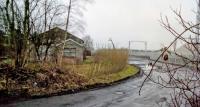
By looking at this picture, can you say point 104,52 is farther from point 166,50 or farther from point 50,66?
point 166,50

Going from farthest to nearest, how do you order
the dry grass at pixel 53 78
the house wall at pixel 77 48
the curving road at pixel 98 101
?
the house wall at pixel 77 48 → the dry grass at pixel 53 78 → the curving road at pixel 98 101

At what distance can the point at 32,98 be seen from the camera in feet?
62.4

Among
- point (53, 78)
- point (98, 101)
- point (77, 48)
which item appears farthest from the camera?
point (77, 48)

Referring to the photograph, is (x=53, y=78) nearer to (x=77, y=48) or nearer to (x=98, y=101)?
(x=98, y=101)

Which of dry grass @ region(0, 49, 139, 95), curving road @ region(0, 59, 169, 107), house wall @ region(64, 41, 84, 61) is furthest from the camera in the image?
house wall @ region(64, 41, 84, 61)

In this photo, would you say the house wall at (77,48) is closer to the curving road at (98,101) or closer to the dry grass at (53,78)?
the dry grass at (53,78)

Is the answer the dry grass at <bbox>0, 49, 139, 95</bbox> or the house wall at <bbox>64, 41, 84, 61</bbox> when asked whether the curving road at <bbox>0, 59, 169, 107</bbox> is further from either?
the house wall at <bbox>64, 41, 84, 61</bbox>

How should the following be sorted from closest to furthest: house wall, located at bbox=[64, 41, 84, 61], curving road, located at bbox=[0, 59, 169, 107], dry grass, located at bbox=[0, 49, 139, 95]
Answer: curving road, located at bbox=[0, 59, 169, 107]
dry grass, located at bbox=[0, 49, 139, 95]
house wall, located at bbox=[64, 41, 84, 61]

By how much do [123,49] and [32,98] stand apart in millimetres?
24546

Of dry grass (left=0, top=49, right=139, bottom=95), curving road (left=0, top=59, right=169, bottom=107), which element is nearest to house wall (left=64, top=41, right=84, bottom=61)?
dry grass (left=0, top=49, right=139, bottom=95)

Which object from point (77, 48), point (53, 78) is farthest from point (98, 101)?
point (77, 48)

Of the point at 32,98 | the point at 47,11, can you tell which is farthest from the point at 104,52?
the point at 32,98

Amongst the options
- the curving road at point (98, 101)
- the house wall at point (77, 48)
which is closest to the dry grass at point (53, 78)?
the curving road at point (98, 101)

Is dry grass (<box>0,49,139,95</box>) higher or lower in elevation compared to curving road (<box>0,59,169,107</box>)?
higher
